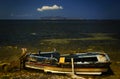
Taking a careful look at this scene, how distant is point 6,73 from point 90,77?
10.2 m

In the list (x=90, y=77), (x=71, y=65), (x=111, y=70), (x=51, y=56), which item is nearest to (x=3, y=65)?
(x=51, y=56)

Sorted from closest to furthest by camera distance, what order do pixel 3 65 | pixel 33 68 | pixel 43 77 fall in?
pixel 43 77 < pixel 33 68 < pixel 3 65

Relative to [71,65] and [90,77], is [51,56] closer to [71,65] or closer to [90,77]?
[71,65]

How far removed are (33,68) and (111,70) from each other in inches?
400

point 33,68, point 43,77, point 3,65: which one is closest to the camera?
point 43,77

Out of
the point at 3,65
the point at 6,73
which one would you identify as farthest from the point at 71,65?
the point at 3,65

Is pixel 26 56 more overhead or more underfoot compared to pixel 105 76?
more overhead

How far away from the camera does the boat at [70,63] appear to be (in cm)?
2631

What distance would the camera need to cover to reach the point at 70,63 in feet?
87.7

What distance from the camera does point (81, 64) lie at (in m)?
26.3

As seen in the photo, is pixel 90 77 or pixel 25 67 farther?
pixel 25 67

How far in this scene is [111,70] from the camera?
97.0 ft

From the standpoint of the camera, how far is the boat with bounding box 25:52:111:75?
26.3 meters

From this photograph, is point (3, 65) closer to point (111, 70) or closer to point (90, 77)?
point (90, 77)
